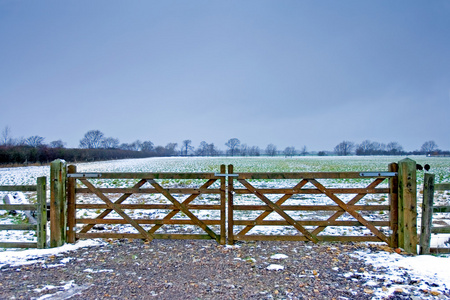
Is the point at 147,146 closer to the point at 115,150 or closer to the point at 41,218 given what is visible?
the point at 115,150

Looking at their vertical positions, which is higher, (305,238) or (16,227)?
(16,227)

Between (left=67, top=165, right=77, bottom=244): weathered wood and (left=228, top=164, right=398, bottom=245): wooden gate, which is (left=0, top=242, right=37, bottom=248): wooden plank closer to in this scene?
(left=67, top=165, right=77, bottom=244): weathered wood

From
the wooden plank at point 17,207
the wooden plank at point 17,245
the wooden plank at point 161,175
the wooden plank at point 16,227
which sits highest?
the wooden plank at point 161,175

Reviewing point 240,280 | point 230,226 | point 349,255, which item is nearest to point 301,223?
point 349,255

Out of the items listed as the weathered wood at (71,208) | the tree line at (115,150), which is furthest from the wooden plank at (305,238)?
the tree line at (115,150)

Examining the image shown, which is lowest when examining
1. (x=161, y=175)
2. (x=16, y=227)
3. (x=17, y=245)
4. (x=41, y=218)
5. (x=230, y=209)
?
(x=17, y=245)

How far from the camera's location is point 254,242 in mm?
6332


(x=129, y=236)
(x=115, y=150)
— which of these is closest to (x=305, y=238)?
(x=129, y=236)

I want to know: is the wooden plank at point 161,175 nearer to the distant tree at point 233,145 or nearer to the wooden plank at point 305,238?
the wooden plank at point 305,238

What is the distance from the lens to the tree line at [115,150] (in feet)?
166

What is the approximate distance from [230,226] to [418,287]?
338cm

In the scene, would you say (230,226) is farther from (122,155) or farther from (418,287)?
(122,155)

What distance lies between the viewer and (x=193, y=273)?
185 inches

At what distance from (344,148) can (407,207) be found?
181 metres
